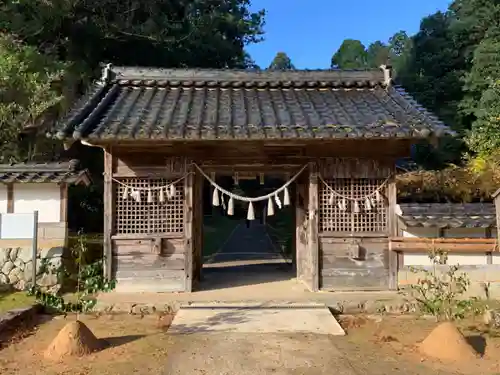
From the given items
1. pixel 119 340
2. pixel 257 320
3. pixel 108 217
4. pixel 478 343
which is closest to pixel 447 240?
pixel 478 343

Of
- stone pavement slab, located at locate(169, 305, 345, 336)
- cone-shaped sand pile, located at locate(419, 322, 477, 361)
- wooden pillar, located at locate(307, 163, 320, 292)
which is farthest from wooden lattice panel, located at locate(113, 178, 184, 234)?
cone-shaped sand pile, located at locate(419, 322, 477, 361)

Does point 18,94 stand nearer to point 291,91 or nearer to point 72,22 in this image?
point 72,22

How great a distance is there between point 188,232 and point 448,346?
5.04 meters

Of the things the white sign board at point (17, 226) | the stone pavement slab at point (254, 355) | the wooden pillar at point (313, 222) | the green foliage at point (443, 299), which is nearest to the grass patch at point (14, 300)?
the white sign board at point (17, 226)

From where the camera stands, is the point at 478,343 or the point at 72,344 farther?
the point at 478,343

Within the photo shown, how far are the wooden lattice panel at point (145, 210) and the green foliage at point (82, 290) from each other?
0.89 m

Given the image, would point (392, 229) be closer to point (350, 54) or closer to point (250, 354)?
point (250, 354)

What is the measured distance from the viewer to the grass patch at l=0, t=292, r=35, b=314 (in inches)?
302

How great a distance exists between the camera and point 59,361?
5469 mm

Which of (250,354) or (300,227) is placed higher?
(300,227)

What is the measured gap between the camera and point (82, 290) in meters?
8.47

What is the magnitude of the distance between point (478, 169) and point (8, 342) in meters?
10.8

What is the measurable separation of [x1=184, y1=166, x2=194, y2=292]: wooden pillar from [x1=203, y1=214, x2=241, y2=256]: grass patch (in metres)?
8.17

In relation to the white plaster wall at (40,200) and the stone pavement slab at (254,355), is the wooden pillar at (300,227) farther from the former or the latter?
the white plaster wall at (40,200)
